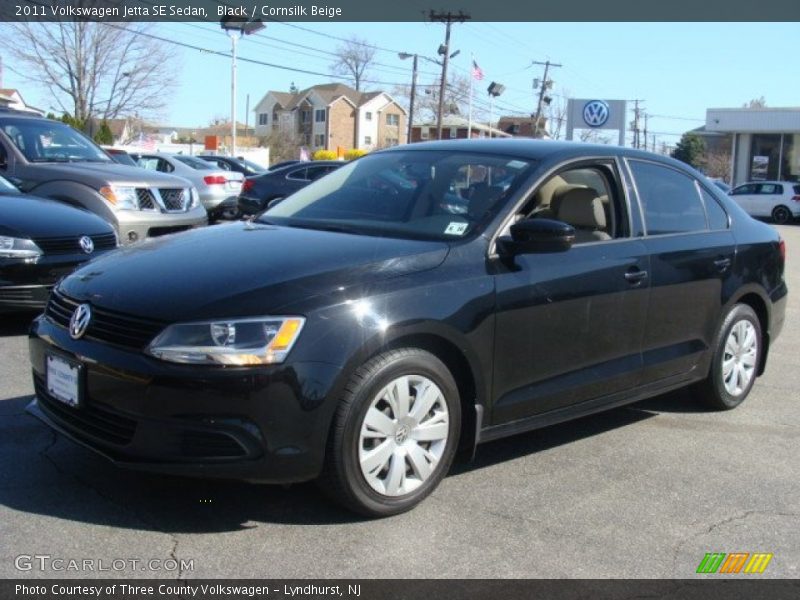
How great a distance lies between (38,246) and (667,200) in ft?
15.0

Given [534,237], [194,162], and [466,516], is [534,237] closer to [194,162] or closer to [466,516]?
[466,516]

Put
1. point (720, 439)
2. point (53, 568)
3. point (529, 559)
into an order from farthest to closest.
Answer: point (720, 439) → point (529, 559) → point (53, 568)

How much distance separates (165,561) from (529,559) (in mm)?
1386

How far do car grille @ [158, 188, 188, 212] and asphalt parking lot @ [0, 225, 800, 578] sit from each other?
4952 millimetres

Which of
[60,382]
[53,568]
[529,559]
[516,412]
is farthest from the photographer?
[516,412]

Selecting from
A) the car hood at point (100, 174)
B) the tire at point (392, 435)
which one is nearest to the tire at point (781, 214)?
the car hood at point (100, 174)

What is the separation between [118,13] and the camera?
4050 centimetres

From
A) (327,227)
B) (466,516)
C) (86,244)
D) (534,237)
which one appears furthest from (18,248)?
(466,516)

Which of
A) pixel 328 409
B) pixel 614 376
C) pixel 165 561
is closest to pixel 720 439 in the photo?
pixel 614 376

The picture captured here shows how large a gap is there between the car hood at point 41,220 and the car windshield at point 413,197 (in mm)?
2633

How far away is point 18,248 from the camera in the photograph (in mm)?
6668

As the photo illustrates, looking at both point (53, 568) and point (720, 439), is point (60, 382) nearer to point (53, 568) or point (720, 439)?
point (53, 568)

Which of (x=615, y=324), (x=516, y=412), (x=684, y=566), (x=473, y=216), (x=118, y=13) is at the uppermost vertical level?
(x=118, y=13)

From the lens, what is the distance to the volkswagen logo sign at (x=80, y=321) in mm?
3701
